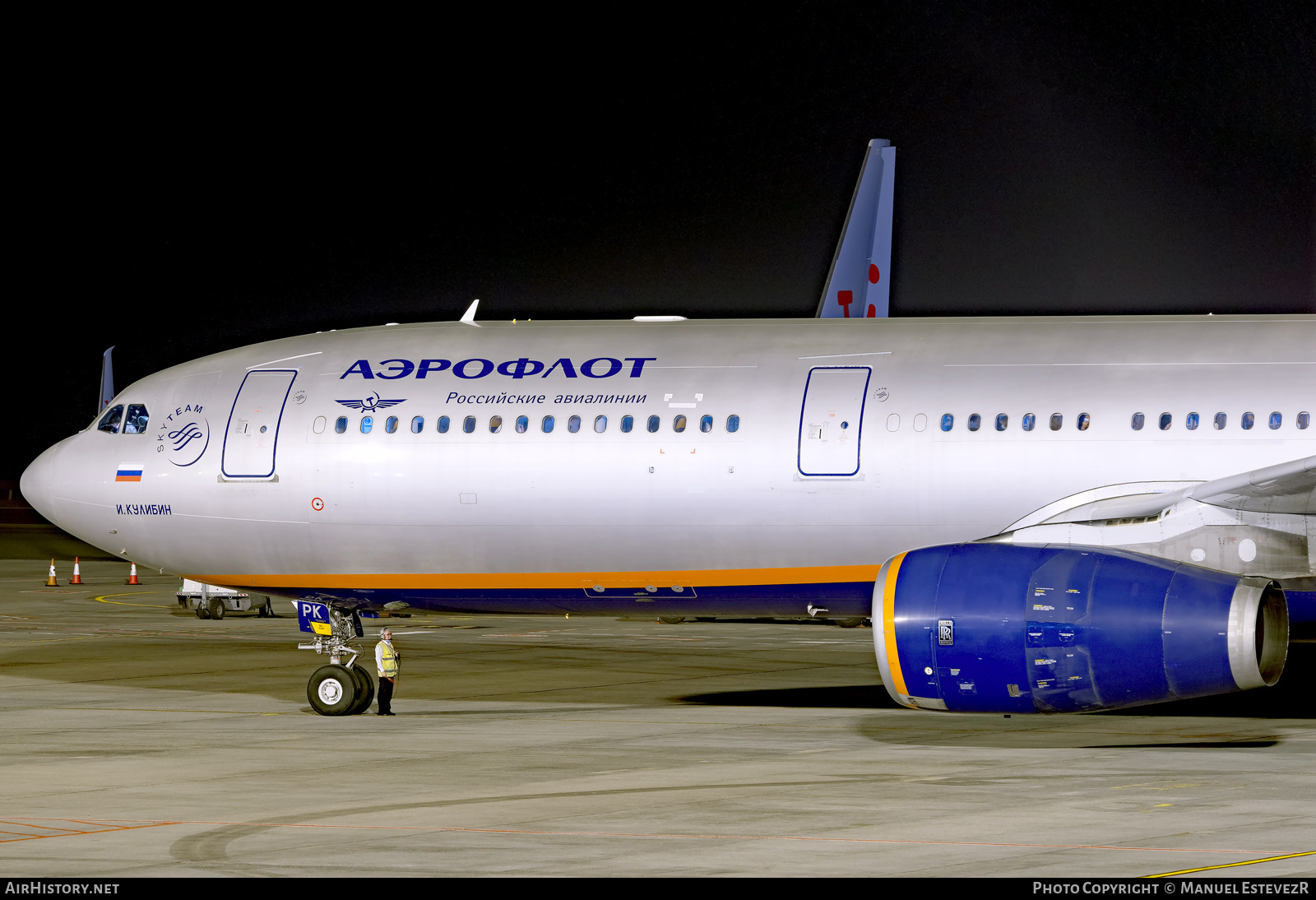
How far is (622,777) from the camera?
14820mm

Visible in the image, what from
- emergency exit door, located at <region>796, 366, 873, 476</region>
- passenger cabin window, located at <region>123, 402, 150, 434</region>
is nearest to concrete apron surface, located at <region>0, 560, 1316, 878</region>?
A: emergency exit door, located at <region>796, 366, 873, 476</region>

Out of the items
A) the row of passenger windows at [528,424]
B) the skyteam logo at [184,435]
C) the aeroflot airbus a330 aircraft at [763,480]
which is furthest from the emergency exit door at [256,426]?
the row of passenger windows at [528,424]

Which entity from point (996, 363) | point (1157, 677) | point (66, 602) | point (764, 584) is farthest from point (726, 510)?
point (66, 602)

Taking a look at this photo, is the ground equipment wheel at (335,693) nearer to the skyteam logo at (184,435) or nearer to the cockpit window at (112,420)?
the skyteam logo at (184,435)

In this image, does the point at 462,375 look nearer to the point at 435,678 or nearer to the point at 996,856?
the point at 435,678

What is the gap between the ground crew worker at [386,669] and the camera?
19078 millimetres

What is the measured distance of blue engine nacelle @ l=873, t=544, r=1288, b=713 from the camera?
47.4ft

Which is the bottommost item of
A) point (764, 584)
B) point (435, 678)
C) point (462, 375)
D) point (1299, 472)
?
point (435, 678)

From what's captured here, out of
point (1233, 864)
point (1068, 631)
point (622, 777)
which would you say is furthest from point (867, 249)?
point (1233, 864)

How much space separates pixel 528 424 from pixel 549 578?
5.63 feet

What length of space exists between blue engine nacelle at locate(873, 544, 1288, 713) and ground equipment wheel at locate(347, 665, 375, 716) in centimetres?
665

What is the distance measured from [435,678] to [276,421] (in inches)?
225
